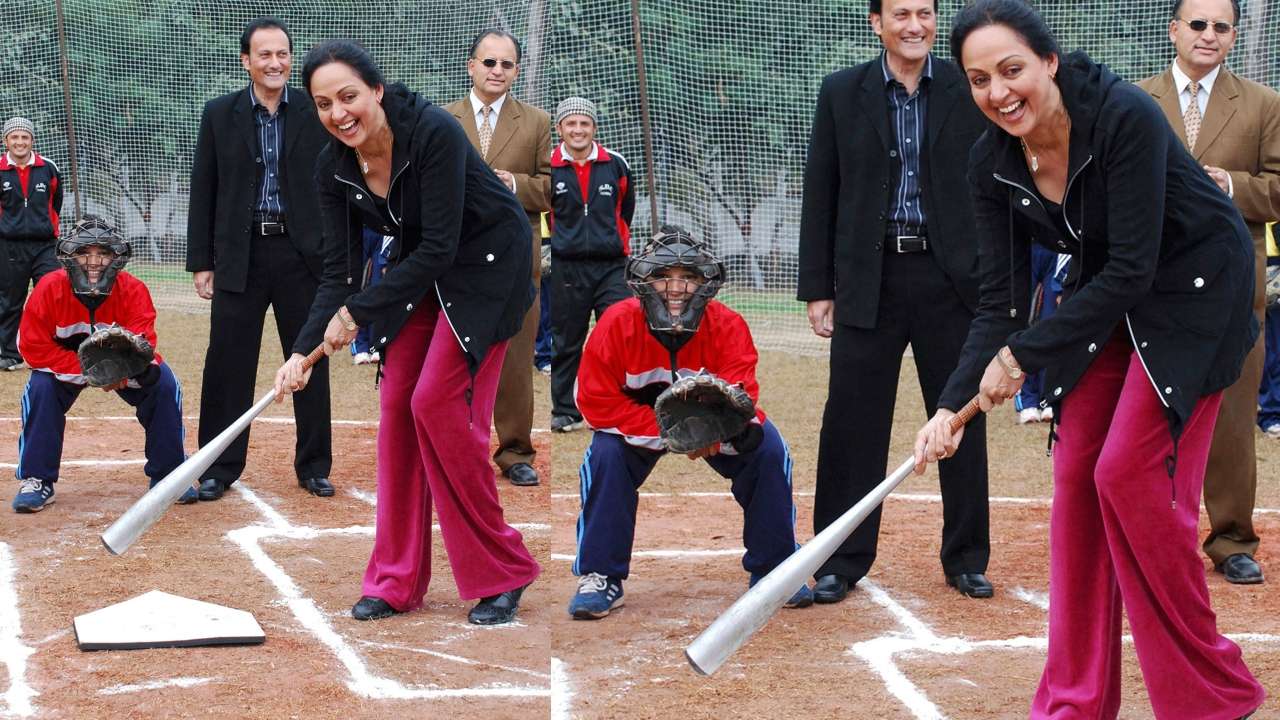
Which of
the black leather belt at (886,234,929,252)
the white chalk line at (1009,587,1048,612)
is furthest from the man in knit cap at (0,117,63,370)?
the white chalk line at (1009,587,1048,612)

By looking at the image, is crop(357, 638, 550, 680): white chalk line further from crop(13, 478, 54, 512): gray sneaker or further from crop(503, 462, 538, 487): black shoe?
crop(13, 478, 54, 512): gray sneaker

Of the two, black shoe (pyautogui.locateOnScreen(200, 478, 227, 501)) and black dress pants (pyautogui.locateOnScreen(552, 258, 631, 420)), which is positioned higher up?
black dress pants (pyautogui.locateOnScreen(552, 258, 631, 420))

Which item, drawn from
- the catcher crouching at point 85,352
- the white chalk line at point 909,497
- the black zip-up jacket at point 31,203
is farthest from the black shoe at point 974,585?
the black zip-up jacket at point 31,203

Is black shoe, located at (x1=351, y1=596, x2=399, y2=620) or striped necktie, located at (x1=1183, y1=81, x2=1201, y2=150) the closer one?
black shoe, located at (x1=351, y1=596, x2=399, y2=620)

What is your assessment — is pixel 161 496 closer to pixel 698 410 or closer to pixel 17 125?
pixel 698 410

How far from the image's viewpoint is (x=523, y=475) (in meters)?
6.38

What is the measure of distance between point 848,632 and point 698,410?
30.6 inches

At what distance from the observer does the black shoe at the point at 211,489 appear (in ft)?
20.5

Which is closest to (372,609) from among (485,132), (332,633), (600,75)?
(332,633)

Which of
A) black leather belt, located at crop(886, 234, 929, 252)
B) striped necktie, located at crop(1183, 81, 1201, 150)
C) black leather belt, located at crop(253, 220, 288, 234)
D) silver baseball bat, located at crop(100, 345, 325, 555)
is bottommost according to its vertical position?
silver baseball bat, located at crop(100, 345, 325, 555)

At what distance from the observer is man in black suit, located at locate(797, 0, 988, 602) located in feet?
14.2

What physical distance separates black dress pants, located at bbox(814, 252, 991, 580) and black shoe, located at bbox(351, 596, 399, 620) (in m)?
1.34

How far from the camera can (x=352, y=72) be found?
3943 mm

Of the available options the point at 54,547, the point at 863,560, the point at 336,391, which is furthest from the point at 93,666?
the point at 336,391
